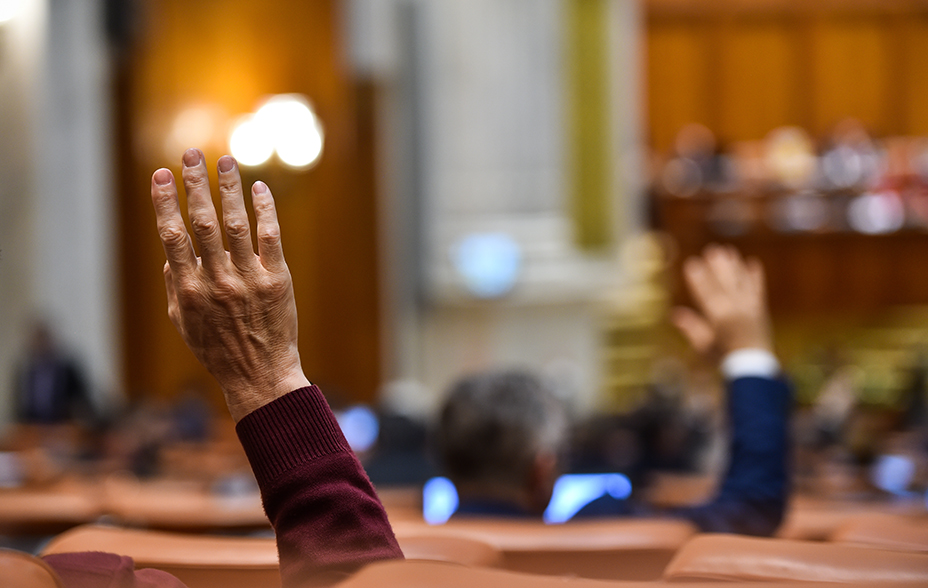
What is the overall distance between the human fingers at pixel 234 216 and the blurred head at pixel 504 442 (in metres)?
0.99

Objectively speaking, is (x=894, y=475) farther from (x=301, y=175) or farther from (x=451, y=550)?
(x=301, y=175)

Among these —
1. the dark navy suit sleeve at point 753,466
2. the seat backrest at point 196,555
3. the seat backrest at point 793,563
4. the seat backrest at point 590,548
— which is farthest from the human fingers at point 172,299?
the dark navy suit sleeve at point 753,466

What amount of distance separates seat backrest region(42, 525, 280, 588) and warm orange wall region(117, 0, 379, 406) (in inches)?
279

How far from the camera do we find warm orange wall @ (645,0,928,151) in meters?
11.6

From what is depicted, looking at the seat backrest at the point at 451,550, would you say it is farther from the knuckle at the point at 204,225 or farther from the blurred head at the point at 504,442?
the blurred head at the point at 504,442

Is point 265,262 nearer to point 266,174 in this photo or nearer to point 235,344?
point 235,344

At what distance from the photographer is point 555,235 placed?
7.91 m

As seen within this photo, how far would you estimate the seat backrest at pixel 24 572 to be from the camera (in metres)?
0.74

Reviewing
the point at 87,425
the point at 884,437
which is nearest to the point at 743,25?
the point at 884,437

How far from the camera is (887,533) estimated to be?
118cm

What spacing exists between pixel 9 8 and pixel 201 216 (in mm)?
6440

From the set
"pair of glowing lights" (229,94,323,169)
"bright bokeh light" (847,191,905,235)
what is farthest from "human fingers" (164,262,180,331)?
"bright bokeh light" (847,191,905,235)

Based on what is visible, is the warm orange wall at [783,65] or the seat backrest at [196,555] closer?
the seat backrest at [196,555]

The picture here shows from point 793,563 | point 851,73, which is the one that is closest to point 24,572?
point 793,563
